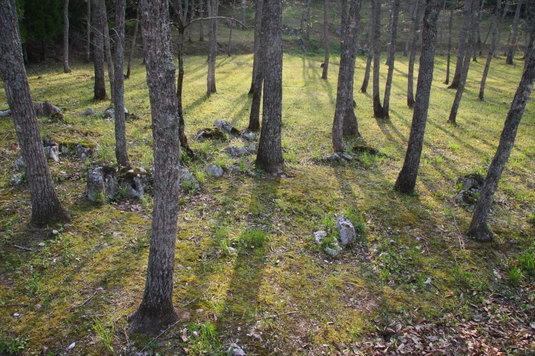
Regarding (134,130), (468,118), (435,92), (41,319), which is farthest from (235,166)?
(435,92)

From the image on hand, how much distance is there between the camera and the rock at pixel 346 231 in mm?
7254

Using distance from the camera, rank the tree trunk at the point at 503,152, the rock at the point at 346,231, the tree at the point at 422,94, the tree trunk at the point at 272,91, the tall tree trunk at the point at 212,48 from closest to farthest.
→ 1. the tree trunk at the point at 503,152
2. the rock at the point at 346,231
3. the tree at the point at 422,94
4. the tree trunk at the point at 272,91
5. the tall tree trunk at the point at 212,48

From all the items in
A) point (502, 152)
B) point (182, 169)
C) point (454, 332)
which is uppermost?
point (502, 152)

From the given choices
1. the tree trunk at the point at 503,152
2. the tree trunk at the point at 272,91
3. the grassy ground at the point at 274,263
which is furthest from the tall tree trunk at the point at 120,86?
the tree trunk at the point at 503,152

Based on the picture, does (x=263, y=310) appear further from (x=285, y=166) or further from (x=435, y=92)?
(x=435, y=92)

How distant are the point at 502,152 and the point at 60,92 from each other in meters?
20.6

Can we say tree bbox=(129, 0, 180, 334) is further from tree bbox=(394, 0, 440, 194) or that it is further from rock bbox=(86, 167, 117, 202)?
tree bbox=(394, 0, 440, 194)

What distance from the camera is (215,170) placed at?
983 centimetres

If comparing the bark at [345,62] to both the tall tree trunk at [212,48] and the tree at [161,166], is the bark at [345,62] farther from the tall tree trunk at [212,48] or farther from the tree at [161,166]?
the tall tree trunk at [212,48]

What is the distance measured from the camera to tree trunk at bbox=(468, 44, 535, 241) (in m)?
6.60

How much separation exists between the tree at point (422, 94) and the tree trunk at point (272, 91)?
11.6 ft

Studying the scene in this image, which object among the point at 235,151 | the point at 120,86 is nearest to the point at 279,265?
the point at 235,151

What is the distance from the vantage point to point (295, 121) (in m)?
17.1

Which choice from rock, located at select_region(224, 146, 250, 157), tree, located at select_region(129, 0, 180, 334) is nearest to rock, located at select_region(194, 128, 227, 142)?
rock, located at select_region(224, 146, 250, 157)
